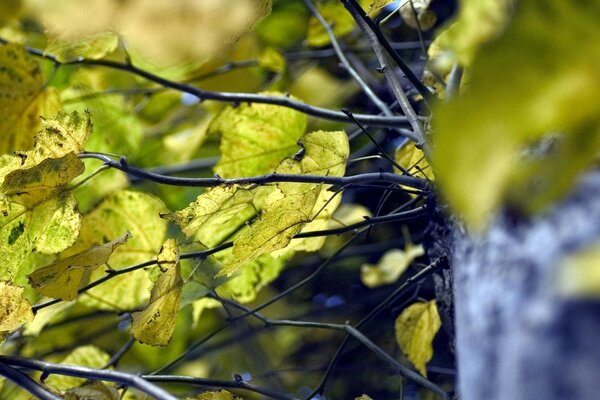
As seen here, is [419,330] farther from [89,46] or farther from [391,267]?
[89,46]

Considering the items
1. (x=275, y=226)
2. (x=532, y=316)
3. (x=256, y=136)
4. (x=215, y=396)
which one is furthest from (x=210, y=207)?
(x=532, y=316)

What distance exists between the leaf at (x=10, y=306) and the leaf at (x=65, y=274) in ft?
0.06

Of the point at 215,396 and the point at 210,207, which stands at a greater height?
the point at 210,207

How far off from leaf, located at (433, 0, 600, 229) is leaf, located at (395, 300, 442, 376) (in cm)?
60

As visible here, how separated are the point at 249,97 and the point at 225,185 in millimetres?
234

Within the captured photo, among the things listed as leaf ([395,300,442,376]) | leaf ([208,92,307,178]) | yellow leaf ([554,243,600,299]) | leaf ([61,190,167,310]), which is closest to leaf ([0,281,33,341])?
leaf ([61,190,167,310])

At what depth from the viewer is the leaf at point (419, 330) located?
87 cm

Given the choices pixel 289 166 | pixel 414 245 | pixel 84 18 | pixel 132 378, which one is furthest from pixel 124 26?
pixel 414 245

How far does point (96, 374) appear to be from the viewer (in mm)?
624

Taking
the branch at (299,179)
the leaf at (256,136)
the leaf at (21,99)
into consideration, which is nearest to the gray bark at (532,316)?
the branch at (299,179)

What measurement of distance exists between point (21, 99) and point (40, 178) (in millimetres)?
354

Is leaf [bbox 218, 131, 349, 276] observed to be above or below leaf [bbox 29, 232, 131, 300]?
below

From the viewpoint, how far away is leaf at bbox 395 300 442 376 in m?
0.87

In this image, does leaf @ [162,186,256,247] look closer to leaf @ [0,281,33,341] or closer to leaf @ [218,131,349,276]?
leaf @ [218,131,349,276]
